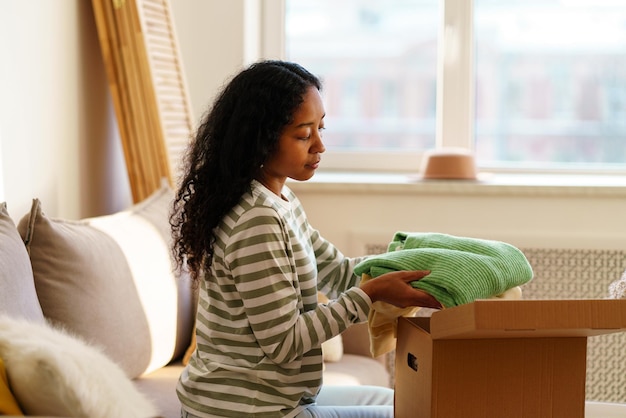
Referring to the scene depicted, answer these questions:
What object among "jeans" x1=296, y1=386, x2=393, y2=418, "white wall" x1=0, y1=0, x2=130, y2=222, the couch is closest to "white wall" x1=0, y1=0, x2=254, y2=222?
"white wall" x1=0, y1=0, x2=130, y2=222

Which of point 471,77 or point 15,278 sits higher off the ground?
point 471,77

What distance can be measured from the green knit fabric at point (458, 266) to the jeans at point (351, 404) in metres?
0.26

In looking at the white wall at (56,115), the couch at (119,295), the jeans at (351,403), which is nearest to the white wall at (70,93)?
the white wall at (56,115)

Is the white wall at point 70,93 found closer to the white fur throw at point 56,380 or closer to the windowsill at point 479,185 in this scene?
the windowsill at point 479,185

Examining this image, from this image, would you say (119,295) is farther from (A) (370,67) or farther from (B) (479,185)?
(A) (370,67)

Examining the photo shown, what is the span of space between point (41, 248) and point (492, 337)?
940 millimetres

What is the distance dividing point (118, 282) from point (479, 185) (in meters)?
1.25

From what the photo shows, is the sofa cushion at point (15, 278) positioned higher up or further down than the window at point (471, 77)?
further down

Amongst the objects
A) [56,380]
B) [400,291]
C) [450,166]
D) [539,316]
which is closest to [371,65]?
[450,166]

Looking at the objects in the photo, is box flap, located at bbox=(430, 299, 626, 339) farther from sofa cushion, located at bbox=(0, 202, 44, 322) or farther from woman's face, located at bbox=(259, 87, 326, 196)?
sofa cushion, located at bbox=(0, 202, 44, 322)

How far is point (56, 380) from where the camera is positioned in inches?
45.7

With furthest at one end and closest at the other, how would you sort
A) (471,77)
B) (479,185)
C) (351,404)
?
1. (471,77)
2. (479,185)
3. (351,404)

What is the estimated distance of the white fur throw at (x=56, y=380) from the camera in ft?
3.82

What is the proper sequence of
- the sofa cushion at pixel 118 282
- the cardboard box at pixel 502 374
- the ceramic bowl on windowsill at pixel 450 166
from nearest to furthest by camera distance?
the cardboard box at pixel 502 374, the sofa cushion at pixel 118 282, the ceramic bowl on windowsill at pixel 450 166
